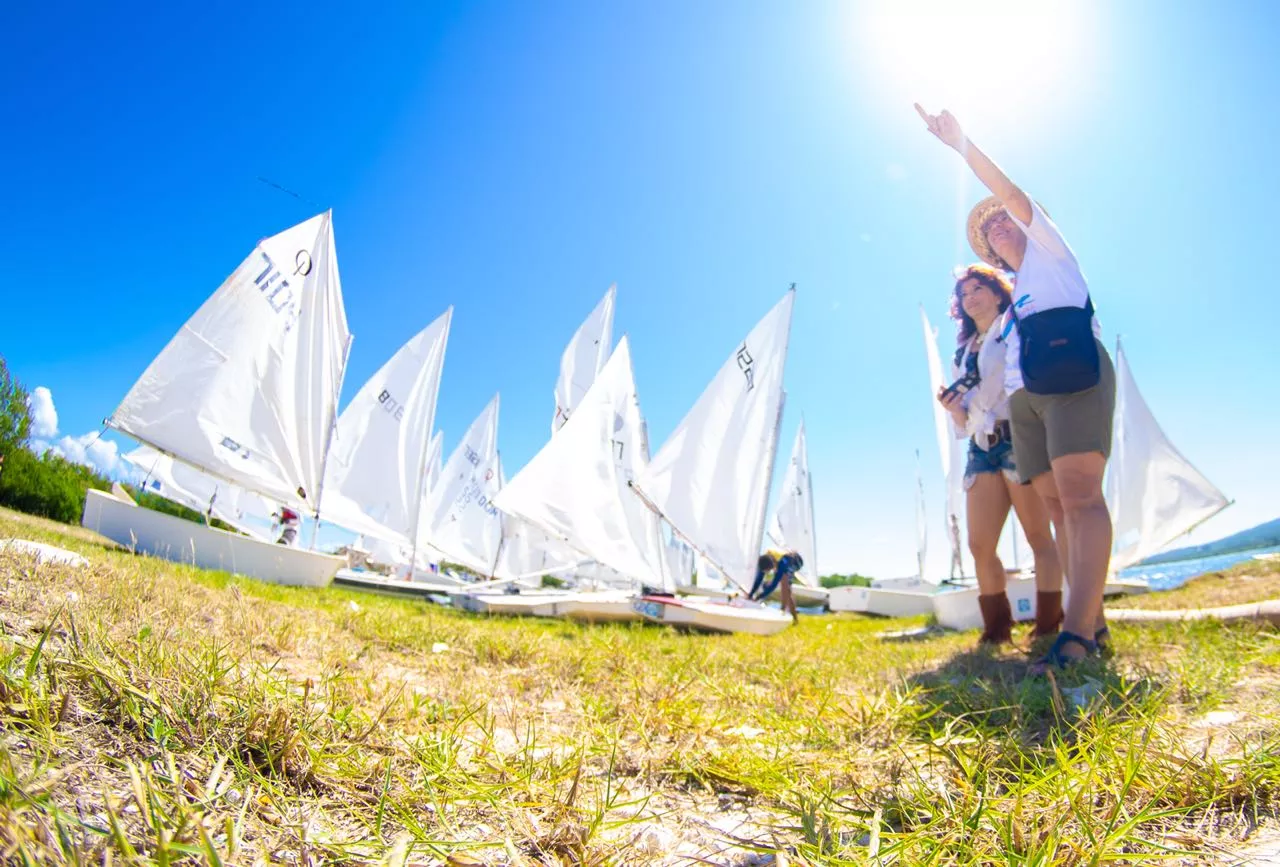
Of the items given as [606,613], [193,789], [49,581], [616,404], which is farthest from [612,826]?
[616,404]

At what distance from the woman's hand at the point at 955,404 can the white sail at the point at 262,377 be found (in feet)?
38.0

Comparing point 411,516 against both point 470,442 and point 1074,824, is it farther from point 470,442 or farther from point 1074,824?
point 1074,824

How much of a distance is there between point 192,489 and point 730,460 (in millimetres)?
17988

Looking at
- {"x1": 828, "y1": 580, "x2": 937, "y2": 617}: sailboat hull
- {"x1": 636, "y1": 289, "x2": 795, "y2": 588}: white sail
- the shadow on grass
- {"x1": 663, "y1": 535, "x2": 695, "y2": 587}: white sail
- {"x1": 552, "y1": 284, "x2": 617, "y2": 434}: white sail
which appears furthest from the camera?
{"x1": 663, "y1": 535, "x2": 695, "y2": 587}: white sail

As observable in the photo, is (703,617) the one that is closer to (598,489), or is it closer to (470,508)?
(598,489)

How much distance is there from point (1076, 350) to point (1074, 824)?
213 centimetres

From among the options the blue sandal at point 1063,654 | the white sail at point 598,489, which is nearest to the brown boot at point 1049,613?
the blue sandal at point 1063,654

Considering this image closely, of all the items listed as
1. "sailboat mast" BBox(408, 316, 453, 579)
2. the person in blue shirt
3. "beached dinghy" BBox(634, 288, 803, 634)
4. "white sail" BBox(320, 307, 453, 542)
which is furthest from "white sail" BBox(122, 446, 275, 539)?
the person in blue shirt

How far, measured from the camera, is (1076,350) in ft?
7.63

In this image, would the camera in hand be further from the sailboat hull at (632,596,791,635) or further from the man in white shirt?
the sailboat hull at (632,596,791,635)

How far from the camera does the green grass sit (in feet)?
2.20

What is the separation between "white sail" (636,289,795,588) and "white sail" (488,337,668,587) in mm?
1535

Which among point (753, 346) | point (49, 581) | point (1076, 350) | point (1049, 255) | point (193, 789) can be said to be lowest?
point (193, 789)

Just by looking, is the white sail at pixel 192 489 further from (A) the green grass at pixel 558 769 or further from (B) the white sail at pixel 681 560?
(B) the white sail at pixel 681 560
